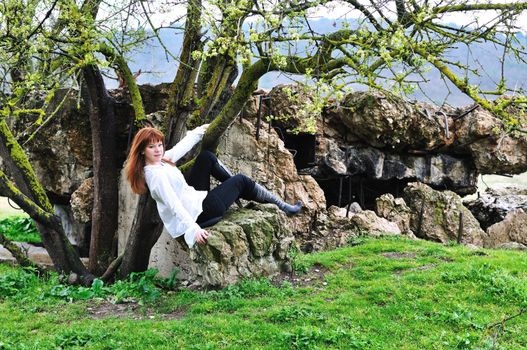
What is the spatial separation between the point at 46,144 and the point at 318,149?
973 centimetres

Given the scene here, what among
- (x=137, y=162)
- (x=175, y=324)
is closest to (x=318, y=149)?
(x=137, y=162)

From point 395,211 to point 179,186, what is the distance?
1129 cm

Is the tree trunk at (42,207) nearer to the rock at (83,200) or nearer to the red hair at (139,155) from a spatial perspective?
the red hair at (139,155)

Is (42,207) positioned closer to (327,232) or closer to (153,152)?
(153,152)

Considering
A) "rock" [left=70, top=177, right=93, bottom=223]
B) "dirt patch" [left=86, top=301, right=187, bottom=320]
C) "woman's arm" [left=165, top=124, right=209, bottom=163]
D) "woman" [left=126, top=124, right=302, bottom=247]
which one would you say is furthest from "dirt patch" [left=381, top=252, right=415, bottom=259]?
"rock" [left=70, top=177, right=93, bottom=223]

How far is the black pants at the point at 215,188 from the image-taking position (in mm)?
8672

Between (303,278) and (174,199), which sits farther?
(303,278)

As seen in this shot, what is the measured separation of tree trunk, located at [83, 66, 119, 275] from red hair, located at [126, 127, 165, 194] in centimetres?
505

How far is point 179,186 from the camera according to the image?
27.5ft

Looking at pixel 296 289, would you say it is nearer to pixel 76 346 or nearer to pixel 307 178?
pixel 76 346

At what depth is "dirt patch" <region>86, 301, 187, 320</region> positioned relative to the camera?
25.5 feet

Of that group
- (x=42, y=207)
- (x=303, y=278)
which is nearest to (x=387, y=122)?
(x=303, y=278)

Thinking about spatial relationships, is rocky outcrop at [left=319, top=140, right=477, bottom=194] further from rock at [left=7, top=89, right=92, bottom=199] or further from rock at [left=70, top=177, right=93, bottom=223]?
rock at [left=7, top=89, right=92, bottom=199]

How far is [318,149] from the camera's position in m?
18.8
